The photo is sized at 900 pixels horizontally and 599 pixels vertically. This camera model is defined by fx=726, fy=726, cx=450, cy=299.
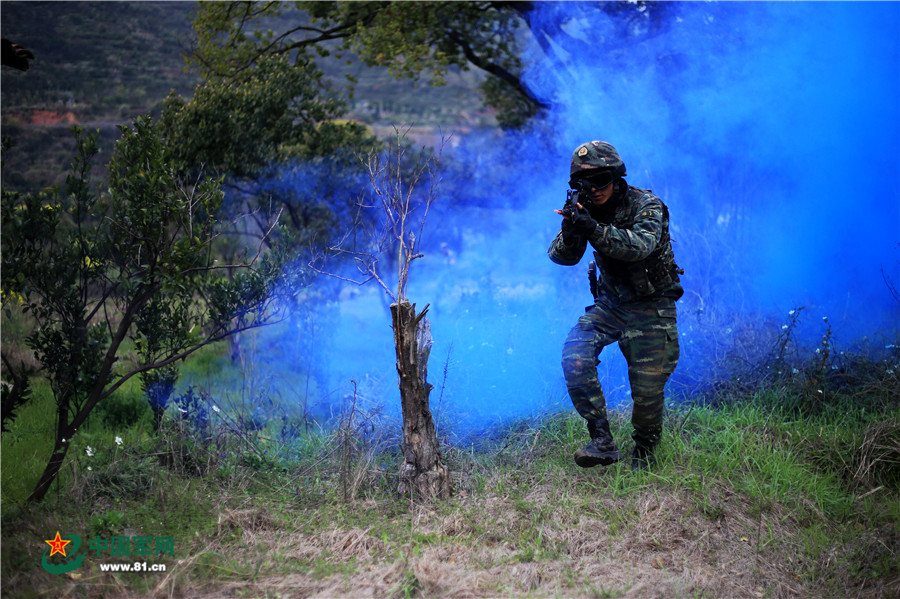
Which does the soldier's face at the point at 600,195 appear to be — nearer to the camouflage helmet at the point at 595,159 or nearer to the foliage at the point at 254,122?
the camouflage helmet at the point at 595,159

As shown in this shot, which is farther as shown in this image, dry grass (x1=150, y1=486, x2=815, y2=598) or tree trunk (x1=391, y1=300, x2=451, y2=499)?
tree trunk (x1=391, y1=300, x2=451, y2=499)

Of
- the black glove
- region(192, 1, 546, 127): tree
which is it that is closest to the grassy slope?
the black glove

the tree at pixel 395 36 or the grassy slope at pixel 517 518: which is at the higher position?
the tree at pixel 395 36

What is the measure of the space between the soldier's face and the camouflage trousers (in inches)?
28.4

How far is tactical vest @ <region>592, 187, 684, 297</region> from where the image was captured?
4.77 meters

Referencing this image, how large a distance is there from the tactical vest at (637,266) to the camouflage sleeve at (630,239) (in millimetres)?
132

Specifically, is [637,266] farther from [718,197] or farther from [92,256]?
[718,197]

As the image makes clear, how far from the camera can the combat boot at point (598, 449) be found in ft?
14.7

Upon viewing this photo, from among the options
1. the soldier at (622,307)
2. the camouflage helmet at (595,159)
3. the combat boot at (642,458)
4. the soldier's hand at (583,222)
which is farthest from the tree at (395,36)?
the combat boot at (642,458)

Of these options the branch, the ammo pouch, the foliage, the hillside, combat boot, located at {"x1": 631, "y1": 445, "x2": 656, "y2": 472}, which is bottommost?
combat boot, located at {"x1": 631, "y1": 445, "x2": 656, "y2": 472}

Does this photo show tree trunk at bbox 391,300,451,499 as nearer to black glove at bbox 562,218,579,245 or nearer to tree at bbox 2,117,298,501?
black glove at bbox 562,218,579,245

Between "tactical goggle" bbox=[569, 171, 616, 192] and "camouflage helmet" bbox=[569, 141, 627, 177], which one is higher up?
"camouflage helmet" bbox=[569, 141, 627, 177]

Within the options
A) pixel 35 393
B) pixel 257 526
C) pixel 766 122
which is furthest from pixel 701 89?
pixel 35 393

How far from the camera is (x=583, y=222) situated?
4328 mm
